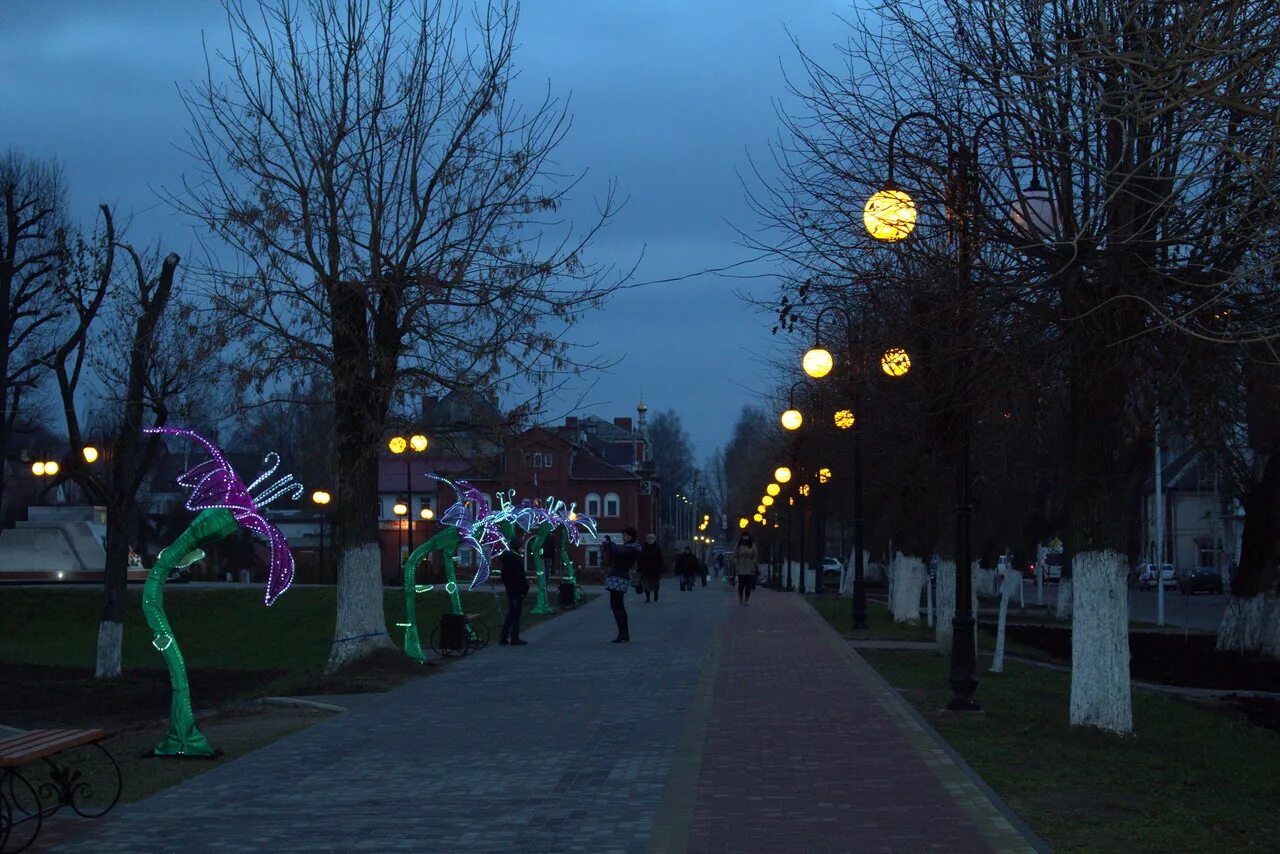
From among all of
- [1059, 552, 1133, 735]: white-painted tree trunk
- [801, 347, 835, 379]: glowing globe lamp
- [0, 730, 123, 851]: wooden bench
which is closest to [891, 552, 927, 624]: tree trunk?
[801, 347, 835, 379]: glowing globe lamp

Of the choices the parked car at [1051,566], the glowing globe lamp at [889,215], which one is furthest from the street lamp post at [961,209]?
the parked car at [1051,566]

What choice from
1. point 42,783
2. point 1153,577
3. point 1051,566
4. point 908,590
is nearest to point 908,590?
point 908,590

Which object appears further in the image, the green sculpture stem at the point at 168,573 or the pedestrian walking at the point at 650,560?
the pedestrian walking at the point at 650,560

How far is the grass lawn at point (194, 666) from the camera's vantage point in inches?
568

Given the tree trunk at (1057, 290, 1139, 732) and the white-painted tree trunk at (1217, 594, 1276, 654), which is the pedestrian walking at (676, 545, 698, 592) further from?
the tree trunk at (1057, 290, 1139, 732)

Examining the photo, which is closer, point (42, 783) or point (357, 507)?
point (42, 783)

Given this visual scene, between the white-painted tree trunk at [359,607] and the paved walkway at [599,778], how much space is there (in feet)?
6.45

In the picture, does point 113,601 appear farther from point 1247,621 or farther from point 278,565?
point 1247,621

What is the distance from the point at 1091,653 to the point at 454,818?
21.9ft

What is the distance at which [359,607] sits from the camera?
1981 centimetres

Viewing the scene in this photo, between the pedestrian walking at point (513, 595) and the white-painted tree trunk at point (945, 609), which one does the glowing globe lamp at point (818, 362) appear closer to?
the white-painted tree trunk at point (945, 609)

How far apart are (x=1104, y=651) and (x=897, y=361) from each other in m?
3.84

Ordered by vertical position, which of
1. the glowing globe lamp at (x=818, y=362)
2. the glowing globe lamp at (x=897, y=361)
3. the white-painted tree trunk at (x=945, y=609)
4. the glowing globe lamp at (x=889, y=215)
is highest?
the glowing globe lamp at (x=889, y=215)

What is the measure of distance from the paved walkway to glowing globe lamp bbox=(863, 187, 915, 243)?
4.46 meters
